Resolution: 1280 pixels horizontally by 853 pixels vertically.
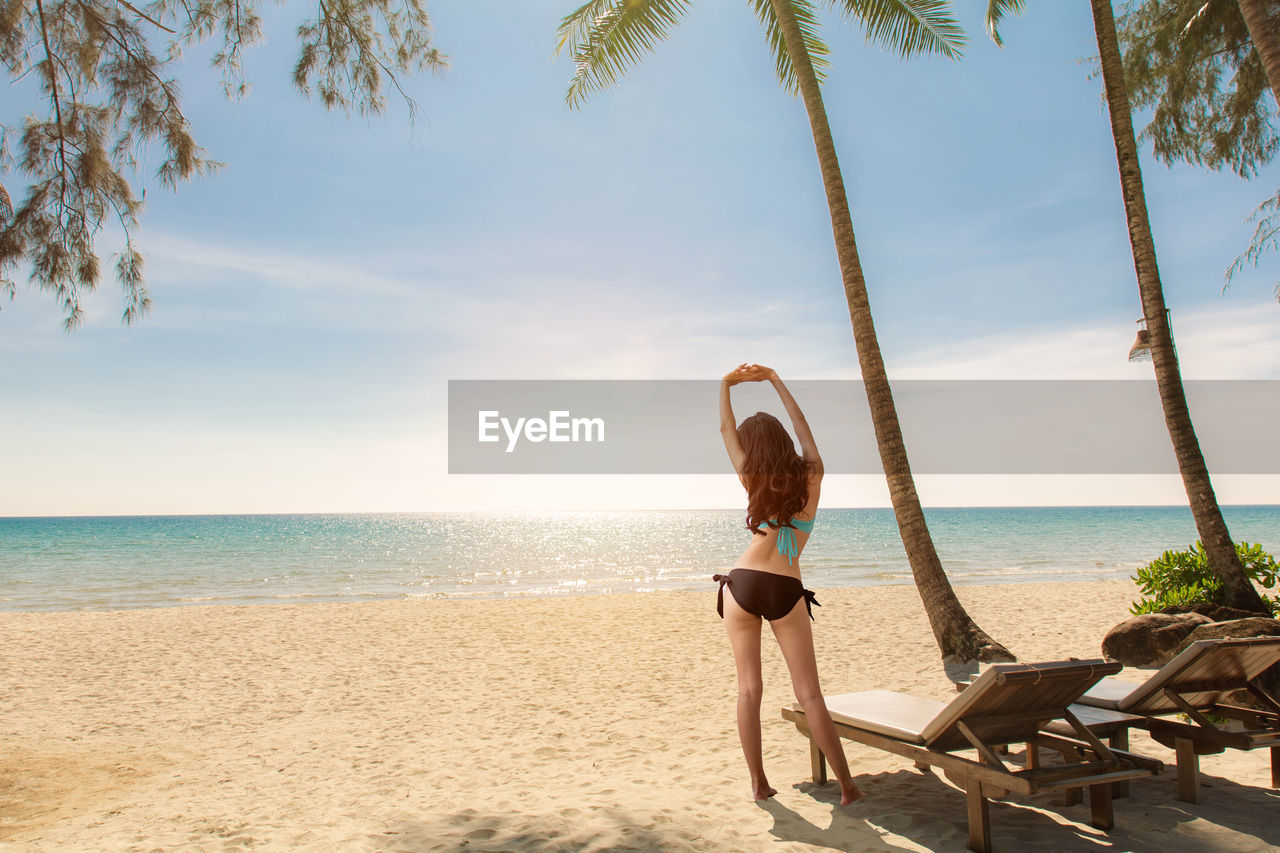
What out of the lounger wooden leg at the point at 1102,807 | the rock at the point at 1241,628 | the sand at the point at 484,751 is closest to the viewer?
the lounger wooden leg at the point at 1102,807

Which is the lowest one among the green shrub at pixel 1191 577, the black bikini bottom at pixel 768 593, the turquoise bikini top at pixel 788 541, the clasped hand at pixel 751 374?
the green shrub at pixel 1191 577

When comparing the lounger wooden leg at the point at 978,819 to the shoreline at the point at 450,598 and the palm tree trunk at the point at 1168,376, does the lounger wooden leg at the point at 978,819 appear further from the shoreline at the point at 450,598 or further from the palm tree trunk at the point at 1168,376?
the shoreline at the point at 450,598

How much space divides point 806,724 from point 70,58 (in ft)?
21.7

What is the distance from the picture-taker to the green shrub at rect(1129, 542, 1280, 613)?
846 centimetres

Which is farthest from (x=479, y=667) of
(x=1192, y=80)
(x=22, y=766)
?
(x=1192, y=80)

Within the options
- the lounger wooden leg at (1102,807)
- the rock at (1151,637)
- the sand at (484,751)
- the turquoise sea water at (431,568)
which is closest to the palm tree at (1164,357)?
the rock at (1151,637)

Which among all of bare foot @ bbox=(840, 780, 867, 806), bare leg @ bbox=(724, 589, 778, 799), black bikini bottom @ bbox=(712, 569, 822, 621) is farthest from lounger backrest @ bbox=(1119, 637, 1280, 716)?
bare leg @ bbox=(724, 589, 778, 799)

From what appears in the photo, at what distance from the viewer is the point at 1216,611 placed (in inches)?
324

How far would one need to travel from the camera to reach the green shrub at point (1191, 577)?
8464mm

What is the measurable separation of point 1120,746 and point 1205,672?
595mm

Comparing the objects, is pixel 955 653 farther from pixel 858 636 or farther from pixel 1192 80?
pixel 1192 80

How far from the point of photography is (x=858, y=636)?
1138 cm

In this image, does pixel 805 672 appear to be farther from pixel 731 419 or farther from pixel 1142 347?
pixel 1142 347

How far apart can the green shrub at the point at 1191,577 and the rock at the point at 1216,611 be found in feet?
0.24
